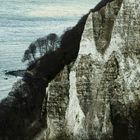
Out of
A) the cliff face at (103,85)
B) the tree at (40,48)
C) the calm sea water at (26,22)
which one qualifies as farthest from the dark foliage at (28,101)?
the tree at (40,48)

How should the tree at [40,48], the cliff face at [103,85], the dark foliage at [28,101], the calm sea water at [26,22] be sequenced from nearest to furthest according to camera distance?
the cliff face at [103,85], the dark foliage at [28,101], the tree at [40,48], the calm sea water at [26,22]

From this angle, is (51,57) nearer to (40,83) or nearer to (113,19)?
(40,83)

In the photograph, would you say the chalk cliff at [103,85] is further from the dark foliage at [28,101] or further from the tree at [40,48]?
the tree at [40,48]

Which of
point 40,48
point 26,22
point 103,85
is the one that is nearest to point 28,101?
point 40,48

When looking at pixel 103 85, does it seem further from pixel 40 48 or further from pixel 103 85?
pixel 40 48

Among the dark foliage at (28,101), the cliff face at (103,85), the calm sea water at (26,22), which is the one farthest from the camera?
the calm sea water at (26,22)

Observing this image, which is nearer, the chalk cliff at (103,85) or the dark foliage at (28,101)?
the chalk cliff at (103,85)
